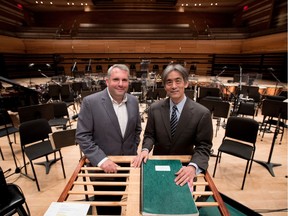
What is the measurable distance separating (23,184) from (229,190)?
3.36 m

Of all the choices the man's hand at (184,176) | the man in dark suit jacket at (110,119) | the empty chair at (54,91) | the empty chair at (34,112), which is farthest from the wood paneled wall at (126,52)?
the man's hand at (184,176)

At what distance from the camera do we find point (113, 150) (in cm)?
178

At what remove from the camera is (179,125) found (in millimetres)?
1565

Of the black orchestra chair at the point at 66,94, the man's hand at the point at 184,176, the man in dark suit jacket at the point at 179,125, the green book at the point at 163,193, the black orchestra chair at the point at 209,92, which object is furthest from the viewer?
the black orchestra chair at the point at 66,94

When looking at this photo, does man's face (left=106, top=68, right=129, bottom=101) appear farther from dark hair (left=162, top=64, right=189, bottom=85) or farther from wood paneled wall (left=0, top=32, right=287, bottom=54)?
wood paneled wall (left=0, top=32, right=287, bottom=54)

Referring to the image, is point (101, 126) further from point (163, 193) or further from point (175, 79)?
point (163, 193)

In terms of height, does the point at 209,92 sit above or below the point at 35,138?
above

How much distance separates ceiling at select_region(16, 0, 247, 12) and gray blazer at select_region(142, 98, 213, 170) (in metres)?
12.7

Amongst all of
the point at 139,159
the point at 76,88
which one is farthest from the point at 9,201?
the point at 76,88

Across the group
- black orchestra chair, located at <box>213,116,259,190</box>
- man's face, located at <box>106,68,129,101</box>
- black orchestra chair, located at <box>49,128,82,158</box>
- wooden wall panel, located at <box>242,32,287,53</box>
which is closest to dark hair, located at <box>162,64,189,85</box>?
man's face, located at <box>106,68,129,101</box>

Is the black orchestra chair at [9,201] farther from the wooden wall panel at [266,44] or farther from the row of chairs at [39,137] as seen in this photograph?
the wooden wall panel at [266,44]

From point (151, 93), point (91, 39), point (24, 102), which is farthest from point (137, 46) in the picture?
point (24, 102)

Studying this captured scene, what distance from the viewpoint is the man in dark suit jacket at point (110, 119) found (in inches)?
66.1

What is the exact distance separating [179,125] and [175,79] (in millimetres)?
393
